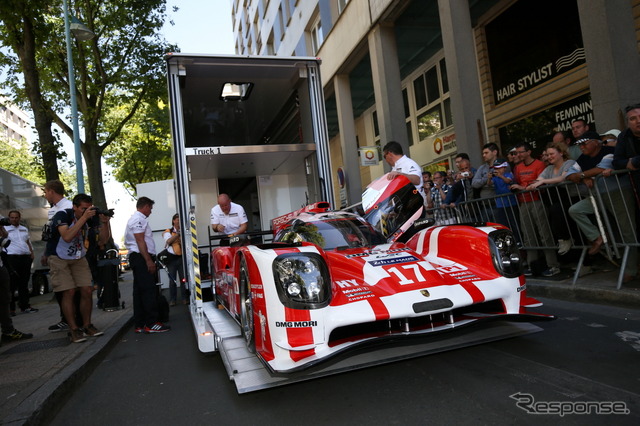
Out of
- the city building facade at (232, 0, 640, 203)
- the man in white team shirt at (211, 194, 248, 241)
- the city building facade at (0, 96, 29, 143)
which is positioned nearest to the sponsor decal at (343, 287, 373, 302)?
the man in white team shirt at (211, 194, 248, 241)

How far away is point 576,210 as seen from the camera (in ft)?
16.7

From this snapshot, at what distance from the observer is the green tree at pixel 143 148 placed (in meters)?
23.3

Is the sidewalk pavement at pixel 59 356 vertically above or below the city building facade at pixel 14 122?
below

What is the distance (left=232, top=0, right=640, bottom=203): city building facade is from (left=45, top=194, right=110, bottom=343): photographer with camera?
6.94 m

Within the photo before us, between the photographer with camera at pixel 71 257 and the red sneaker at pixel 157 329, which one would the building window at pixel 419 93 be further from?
the photographer with camera at pixel 71 257

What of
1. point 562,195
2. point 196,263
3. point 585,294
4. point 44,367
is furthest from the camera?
point 562,195

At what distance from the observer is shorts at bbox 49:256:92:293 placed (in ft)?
16.3

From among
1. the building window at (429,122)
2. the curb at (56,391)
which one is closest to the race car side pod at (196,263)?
the curb at (56,391)

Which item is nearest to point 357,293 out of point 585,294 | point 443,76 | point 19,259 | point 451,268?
point 451,268

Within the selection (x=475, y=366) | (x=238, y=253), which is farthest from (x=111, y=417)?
(x=475, y=366)

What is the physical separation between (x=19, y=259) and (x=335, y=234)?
7975mm

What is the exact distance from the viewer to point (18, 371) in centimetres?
411

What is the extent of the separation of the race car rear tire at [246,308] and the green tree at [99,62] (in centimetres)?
1198

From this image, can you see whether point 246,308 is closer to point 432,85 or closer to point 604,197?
point 604,197
